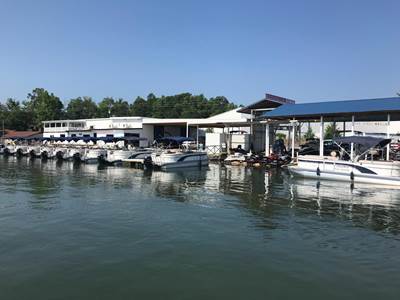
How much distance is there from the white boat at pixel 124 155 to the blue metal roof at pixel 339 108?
13219mm

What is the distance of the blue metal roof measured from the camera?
1170 inches

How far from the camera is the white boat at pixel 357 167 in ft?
83.5

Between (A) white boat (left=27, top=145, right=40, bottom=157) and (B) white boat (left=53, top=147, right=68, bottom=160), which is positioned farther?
(A) white boat (left=27, top=145, right=40, bottom=157)

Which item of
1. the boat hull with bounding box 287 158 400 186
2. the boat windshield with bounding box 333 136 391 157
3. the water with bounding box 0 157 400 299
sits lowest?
the water with bounding box 0 157 400 299

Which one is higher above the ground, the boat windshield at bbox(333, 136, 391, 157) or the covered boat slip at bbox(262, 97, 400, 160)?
the covered boat slip at bbox(262, 97, 400, 160)

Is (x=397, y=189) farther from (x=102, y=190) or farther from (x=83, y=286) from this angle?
(x=83, y=286)

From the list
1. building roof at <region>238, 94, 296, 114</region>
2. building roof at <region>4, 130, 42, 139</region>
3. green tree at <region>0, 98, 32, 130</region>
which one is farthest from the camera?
green tree at <region>0, 98, 32, 130</region>

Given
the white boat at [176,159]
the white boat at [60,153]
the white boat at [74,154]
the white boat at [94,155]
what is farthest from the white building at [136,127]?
the white boat at [176,159]

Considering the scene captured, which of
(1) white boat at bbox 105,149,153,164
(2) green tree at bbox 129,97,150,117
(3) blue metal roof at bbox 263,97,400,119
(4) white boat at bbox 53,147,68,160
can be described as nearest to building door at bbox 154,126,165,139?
(4) white boat at bbox 53,147,68,160

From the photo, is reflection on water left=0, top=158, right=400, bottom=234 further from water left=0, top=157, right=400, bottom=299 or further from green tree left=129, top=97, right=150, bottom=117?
green tree left=129, top=97, right=150, bottom=117

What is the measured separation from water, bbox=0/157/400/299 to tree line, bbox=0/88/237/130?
3305 inches

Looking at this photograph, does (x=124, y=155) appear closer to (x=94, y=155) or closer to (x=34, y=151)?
(x=94, y=155)

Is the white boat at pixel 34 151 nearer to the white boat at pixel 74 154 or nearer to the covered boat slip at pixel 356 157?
the white boat at pixel 74 154

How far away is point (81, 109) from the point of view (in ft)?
383
